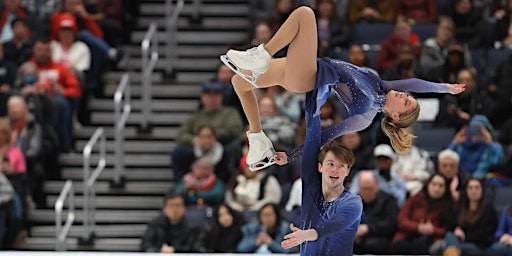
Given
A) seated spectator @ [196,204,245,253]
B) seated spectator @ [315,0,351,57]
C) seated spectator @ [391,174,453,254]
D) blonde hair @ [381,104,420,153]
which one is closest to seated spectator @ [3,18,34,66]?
seated spectator @ [315,0,351,57]

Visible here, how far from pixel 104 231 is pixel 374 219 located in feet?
8.62

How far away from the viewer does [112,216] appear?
37.9ft

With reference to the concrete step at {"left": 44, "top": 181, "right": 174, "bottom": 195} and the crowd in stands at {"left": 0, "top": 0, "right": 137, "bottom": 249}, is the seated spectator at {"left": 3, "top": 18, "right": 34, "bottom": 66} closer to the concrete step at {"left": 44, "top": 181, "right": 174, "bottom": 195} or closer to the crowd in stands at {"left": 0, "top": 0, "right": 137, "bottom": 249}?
the crowd in stands at {"left": 0, "top": 0, "right": 137, "bottom": 249}

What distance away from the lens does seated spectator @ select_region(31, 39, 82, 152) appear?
1181cm

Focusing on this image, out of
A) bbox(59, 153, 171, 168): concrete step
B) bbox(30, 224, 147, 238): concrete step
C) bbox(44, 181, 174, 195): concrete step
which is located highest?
bbox(59, 153, 171, 168): concrete step

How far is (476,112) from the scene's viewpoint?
11031 mm

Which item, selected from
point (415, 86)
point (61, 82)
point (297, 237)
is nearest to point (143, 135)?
point (61, 82)

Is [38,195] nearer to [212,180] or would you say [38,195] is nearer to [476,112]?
[212,180]

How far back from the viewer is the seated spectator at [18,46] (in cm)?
1235

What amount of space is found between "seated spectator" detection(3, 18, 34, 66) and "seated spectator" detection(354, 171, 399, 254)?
3.89 metres

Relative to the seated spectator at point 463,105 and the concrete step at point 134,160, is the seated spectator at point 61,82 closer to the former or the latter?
the concrete step at point 134,160

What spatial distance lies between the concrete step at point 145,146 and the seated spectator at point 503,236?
3448 millimetres

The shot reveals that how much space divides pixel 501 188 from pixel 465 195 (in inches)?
17.5

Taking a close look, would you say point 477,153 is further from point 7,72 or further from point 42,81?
point 7,72
